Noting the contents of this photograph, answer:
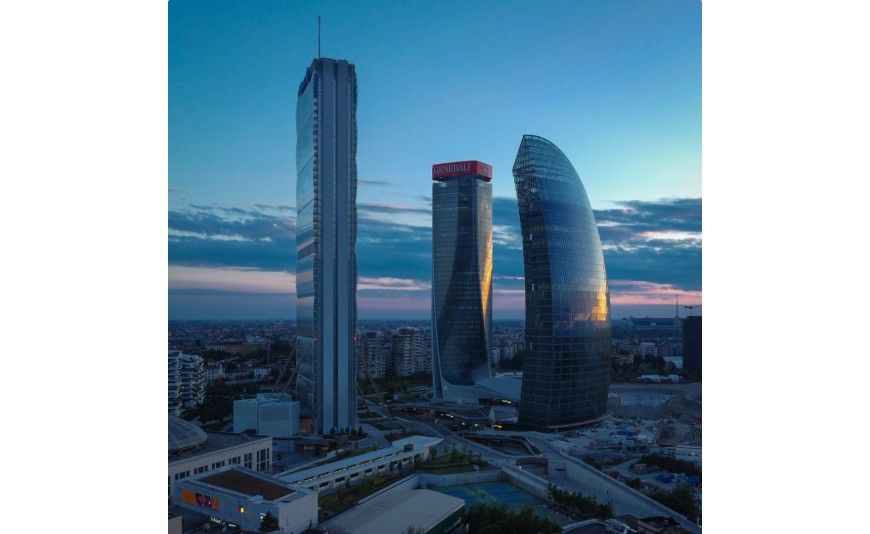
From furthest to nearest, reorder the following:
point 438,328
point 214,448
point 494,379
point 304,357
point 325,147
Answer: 1. point 438,328
2. point 494,379
3. point 304,357
4. point 325,147
5. point 214,448

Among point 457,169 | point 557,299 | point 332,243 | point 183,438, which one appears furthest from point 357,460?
point 457,169

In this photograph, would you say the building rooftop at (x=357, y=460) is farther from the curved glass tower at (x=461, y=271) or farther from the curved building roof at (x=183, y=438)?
the curved glass tower at (x=461, y=271)

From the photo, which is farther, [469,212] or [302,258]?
[469,212]

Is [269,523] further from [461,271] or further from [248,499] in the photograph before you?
[461,271]

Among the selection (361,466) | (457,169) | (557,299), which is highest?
(457,169)

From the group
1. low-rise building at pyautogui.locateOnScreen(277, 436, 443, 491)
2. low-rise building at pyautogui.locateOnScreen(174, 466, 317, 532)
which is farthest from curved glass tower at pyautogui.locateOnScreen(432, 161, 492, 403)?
low-rise building at pyautogui.locateOnScreen(174, 466, 317, 532)

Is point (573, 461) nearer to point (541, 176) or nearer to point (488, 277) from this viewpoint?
point (541, 176)

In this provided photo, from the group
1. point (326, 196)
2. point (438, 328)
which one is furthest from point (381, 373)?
point (326, 196)

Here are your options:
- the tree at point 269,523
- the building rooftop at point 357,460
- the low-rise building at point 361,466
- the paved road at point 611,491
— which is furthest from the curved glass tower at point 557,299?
the tree at point 269,523
